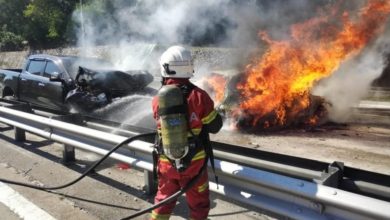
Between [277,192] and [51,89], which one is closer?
[277,192]

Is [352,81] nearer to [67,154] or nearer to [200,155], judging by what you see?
[67,154]

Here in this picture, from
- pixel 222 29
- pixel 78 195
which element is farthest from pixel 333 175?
pixel 222 29

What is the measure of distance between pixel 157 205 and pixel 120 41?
19.5 m

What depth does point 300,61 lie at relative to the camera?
9844mm

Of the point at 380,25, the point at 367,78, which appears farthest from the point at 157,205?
the point at 367,78

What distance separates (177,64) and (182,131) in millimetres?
578

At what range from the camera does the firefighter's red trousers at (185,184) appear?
3.50 m

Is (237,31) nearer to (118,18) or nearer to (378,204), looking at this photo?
(118,18)

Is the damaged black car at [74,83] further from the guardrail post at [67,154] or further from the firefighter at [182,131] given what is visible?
the firefighter at [182,131]

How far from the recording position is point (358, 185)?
3.04 metres

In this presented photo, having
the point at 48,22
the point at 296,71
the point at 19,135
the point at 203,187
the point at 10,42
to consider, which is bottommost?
the point at 19,135

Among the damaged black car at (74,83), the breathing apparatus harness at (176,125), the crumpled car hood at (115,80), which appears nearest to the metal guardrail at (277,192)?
the breathing apparatus harness at (176,125)

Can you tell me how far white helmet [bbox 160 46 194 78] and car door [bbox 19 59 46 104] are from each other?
24.4 feet

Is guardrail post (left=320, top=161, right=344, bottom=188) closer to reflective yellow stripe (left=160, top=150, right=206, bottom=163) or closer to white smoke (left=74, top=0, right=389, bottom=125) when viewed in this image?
reflective yellow stripe (left=160, top=150, right=206, bottom=163)
